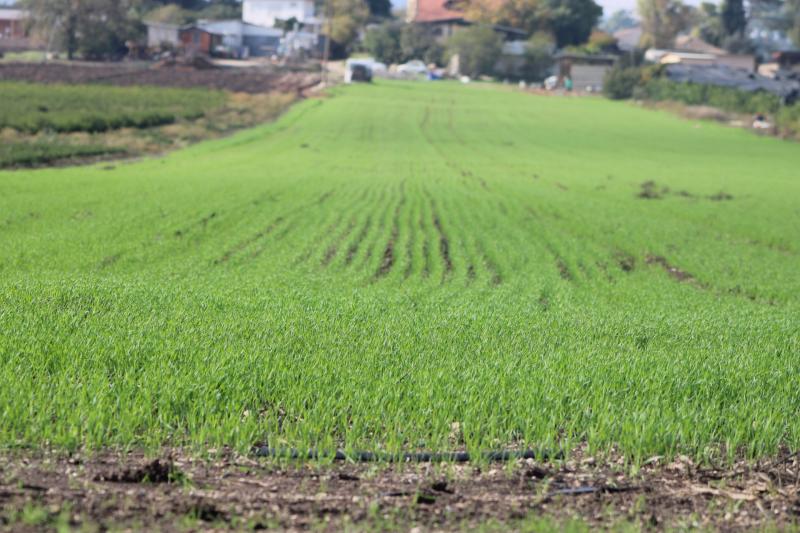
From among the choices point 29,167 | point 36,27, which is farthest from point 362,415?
point 36,27

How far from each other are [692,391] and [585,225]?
17316mm

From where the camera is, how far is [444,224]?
23797 mm

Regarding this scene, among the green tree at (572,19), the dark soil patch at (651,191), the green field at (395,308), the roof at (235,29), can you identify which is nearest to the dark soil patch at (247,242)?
the green field at (395,308)

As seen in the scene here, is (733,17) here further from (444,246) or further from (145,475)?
(145,475)

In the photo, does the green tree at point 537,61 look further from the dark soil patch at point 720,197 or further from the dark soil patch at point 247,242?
the dark soil patch at point 247,242

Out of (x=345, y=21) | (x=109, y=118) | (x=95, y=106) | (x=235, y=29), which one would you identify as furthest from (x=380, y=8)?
(x=109, y=118)

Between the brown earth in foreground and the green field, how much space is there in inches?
13.0

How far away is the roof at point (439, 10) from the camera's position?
138500 mm

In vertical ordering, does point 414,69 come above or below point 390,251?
above

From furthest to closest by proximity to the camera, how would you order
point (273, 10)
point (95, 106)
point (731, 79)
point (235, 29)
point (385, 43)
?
point (273, 10), point (235, 29), point (385, 43), point (731, 79), point (95, 106)

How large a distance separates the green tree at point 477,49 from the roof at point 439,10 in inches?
755

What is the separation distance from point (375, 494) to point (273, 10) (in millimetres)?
159541

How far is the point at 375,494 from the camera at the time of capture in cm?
562

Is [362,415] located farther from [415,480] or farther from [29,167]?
[29,167]
